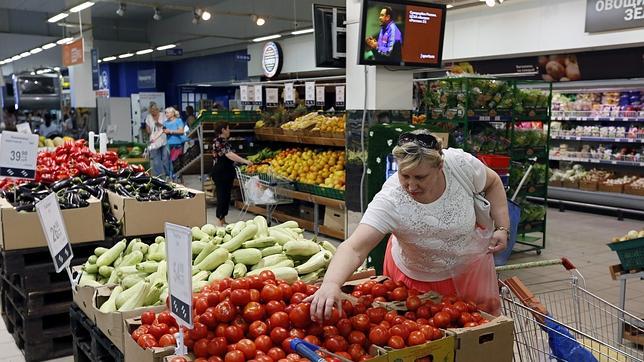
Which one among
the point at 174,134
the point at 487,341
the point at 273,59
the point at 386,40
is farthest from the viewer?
the point at 273,59

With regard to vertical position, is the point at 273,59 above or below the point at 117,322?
above

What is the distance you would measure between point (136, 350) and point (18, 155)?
335cm

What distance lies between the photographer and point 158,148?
39.0 ft

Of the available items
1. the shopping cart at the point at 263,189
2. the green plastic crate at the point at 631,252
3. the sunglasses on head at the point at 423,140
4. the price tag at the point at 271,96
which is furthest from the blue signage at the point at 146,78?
the sunglasses on head at the point at 423,140

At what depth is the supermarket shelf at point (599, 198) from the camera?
9117 mm

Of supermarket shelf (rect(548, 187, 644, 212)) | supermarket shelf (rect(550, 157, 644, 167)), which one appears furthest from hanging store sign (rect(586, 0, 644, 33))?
supermarket shelf (rect(548, 187, 644, 212))

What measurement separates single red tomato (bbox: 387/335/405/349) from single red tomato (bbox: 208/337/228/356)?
58cm

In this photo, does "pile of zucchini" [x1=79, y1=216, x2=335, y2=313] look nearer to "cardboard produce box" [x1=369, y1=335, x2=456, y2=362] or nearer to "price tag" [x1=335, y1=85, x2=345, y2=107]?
"cardboard produce box" [x1=369, y1=335, x2=456, y2=362]

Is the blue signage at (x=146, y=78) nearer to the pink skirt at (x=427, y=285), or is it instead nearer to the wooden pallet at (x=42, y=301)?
the wooden pallet at (x=42, y=301)

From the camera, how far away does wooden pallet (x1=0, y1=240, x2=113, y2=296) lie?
4145mm

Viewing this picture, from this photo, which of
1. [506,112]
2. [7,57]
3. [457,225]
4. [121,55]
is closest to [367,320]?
[457,225]

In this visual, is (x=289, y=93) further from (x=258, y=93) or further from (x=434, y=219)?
(x=434, y=219)

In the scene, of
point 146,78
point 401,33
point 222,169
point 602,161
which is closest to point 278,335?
point 401,33

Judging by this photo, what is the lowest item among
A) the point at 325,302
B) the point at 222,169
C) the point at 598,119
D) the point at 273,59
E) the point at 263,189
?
the point at 263,189
